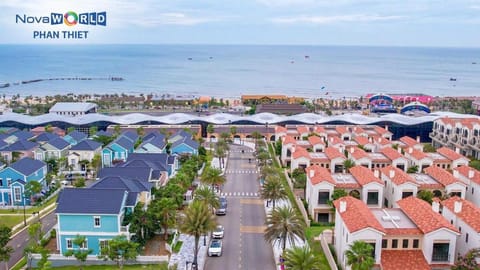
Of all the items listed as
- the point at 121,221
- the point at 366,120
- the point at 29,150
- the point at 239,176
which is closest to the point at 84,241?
the point at 121,221

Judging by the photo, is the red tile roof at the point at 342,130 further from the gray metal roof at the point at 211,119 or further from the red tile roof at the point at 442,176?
the red tile roof at the point at 442,176

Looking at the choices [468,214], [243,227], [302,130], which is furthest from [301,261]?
[302,130]

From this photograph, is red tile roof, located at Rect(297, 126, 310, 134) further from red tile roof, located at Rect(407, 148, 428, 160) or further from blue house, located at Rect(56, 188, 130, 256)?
blue house, located at Rect(56, 188, 130, 256)

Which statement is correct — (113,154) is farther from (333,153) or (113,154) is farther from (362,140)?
(362,140)

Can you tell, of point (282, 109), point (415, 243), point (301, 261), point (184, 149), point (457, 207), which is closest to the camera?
point (301, 261)

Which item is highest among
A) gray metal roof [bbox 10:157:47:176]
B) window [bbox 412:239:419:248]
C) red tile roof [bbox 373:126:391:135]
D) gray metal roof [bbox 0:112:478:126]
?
gray metal roof [bbox 0:112:478:126]

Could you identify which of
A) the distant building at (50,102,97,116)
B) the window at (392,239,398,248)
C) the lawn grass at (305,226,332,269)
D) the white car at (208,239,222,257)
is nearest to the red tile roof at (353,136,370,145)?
the lawn grass at (305,226,332,269)

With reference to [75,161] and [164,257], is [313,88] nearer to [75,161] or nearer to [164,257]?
[75,161]
